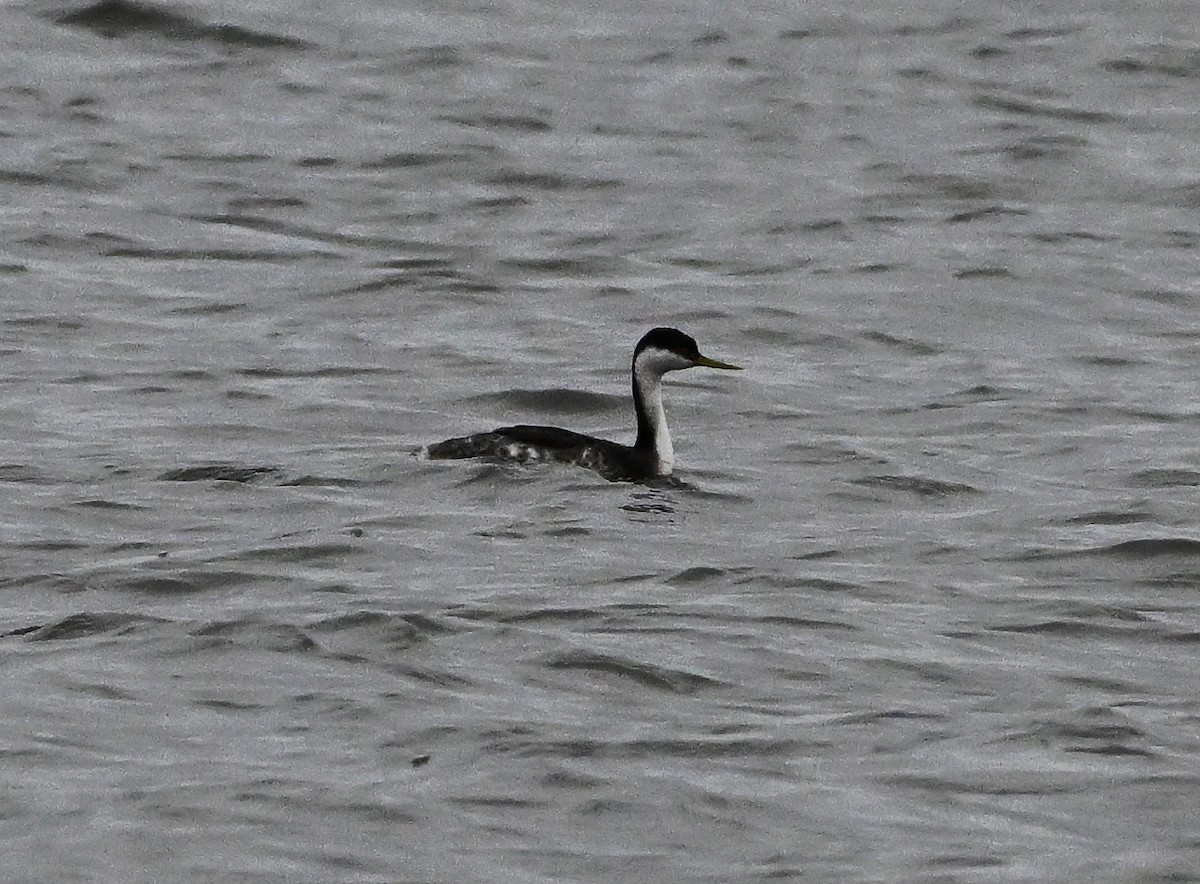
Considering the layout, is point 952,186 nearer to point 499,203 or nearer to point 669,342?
point 499,203

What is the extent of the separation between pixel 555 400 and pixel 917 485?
270 cm

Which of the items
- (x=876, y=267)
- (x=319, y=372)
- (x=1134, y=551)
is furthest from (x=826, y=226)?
(x=1134, y=551)

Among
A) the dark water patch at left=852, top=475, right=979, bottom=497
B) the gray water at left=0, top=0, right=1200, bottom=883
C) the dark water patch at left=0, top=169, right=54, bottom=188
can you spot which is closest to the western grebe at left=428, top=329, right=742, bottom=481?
the gray water at left=0, top=0, right=1200, bottom=883

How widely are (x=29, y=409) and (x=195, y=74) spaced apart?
9.75 metres

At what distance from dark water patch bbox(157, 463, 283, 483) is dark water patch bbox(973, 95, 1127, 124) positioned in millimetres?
11323

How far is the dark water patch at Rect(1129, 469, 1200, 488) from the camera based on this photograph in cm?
1434

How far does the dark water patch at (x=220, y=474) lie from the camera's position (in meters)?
13.7

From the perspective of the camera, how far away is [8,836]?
866 centimetres

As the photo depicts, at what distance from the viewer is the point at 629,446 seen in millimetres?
14984

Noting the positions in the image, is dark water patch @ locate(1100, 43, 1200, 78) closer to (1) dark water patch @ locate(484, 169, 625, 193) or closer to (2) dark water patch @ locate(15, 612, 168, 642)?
(1) dark water patch @ locate(484, 169, 625, 193)

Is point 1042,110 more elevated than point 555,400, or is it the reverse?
point 1042,110

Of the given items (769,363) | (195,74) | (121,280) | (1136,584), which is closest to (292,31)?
(195,74)

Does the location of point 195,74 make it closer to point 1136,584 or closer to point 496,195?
point 496,195

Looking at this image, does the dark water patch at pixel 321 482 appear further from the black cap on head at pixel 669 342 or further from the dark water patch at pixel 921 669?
the dark water patch at pixel 921 669
